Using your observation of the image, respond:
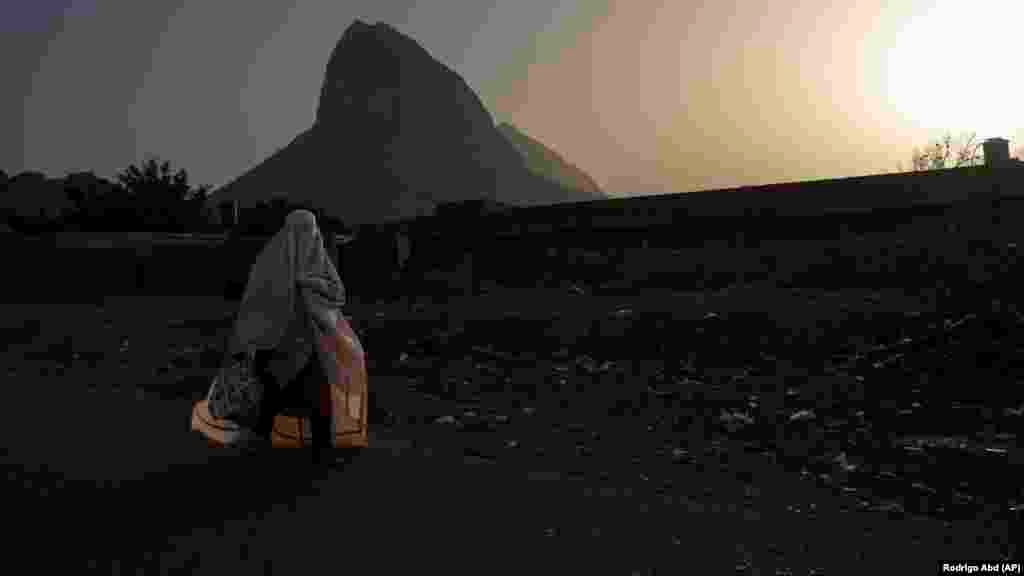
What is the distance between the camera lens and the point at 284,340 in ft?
15.8

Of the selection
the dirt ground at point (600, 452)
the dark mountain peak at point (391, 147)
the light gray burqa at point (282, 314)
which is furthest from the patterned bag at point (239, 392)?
the dark mountain peak at point (391, 147)

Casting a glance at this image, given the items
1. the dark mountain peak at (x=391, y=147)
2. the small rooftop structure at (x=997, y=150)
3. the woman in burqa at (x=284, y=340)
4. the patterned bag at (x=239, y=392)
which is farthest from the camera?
the dark mountain peak at (x=391, y=147)

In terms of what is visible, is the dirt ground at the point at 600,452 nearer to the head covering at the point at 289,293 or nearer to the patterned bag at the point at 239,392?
the patterned bag at the point at 239,392

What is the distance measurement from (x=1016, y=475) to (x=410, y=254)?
953cm

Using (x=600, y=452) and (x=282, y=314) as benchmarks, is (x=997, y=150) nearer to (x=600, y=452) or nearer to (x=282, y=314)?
(x=600, y=452)

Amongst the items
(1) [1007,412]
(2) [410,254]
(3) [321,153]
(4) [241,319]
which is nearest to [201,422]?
(4) [241,319]

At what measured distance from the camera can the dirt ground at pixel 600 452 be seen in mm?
3377

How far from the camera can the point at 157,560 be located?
3.21 metres

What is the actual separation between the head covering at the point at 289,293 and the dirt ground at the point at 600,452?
72 centimetres

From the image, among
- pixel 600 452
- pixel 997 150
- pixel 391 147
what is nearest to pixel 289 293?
pixel 600 452

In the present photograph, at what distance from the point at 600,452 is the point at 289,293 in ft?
6.87

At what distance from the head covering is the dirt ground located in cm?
72

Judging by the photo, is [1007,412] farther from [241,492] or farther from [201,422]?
[201,422]

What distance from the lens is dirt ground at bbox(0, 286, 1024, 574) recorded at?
11.1ft
